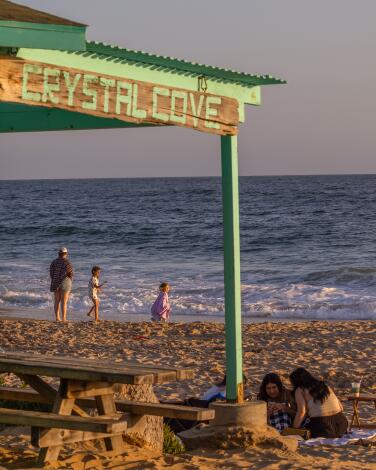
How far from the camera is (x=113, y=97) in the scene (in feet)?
20.2

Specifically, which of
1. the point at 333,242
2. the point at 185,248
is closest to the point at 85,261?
the point at 185,248

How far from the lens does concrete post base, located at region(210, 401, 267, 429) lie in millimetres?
7613

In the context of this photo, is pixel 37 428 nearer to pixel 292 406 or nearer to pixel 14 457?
pixel 14 457

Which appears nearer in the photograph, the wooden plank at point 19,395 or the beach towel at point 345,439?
the wooden plank at point 19,395

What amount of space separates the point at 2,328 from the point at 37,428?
11.3 metres

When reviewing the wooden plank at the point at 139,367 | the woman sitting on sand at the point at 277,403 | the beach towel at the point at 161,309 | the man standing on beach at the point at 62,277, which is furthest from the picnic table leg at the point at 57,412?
the man standing on beach at the point at 62,277

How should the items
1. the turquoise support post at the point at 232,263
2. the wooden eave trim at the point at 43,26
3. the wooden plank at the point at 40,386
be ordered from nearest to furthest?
1. the wooden eave trim at the point at 43,26
2. the wooden plank at the point at 40,386
3. the turquoise support post at the point at 232,263

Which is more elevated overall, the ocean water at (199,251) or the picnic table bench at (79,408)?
the ocean water at (199,251)

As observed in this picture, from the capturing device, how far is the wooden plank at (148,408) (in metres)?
6.73

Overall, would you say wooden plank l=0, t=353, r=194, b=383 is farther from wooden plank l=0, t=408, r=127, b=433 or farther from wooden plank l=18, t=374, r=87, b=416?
wooden plank l=0, t=408, r=127, b=433

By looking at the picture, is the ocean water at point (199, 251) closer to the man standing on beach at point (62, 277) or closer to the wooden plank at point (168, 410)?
the man standing on beach at point (62, 277)

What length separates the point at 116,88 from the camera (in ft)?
20.4

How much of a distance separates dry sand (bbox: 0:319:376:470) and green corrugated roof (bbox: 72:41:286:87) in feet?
8.80

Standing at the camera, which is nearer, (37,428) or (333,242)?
(37,428)
